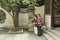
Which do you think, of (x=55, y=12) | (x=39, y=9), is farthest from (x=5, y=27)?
(x=55, y=12)

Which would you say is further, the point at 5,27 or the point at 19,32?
the point at 5,27

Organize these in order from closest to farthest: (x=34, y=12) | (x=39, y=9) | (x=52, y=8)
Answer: (x=52, y=8) → (x=34, y=12) → (x=39, y=9)

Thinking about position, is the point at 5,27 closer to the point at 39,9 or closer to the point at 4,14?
the point at 4,14

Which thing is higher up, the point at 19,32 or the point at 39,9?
the point at 39,9

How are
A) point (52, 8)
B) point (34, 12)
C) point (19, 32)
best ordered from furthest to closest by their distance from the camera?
1. point (34, 12)
2. point (19, 32)
3. point (52, 8)

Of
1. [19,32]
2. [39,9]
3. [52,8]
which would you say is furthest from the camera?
[39,9]

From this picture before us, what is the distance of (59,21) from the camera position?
10312 millimetres

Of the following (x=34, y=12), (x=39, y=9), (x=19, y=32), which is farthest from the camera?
(x=39, y=9)

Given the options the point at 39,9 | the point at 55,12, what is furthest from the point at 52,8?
the point at 39,9

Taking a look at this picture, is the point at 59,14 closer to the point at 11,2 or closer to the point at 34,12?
the point at 34,12

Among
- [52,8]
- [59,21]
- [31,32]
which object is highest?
[52,8]

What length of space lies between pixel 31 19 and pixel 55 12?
5.85 feet

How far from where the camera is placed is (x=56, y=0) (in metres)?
10.4

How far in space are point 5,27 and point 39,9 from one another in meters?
2.75
